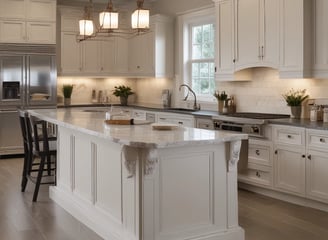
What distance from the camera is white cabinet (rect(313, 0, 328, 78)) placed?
4.94 metres

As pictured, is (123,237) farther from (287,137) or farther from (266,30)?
(266,30)

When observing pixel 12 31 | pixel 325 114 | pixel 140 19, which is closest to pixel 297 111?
pixel 325 114

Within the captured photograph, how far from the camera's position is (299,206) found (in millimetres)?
4914

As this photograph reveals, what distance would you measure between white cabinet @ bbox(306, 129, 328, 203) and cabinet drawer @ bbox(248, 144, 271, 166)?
575 millimetres

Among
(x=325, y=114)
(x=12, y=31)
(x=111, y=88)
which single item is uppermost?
(x=12, y=31)

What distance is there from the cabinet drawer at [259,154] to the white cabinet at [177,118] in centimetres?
122

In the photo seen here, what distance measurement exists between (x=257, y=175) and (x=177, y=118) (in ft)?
5.86

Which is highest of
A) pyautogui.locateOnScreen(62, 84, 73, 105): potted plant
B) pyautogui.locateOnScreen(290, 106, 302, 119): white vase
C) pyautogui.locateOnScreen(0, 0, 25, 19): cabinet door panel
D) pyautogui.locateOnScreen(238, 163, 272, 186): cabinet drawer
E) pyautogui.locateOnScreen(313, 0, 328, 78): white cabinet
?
pyautogui.locateOnScreen(0, 0, 25, 19): cabinet door panel

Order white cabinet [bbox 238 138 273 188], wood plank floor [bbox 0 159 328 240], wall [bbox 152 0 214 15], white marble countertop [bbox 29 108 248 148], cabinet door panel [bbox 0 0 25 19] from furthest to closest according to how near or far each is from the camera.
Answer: cabinet door panel [bbox 0 0 25 19] < wall [bbox 152 0 214 15] < white cabinet [bbox 238 138 273 188] < wood plank floor [bbox 0 159 328 240] < white marble countertop [bbox 29 108 248 148]

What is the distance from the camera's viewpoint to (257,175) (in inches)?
214

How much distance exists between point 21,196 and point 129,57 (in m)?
4.29

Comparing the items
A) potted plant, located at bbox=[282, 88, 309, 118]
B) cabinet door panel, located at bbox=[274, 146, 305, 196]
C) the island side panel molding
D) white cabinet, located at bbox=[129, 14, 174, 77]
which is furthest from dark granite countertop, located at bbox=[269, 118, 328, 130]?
white cabinet, located at bbox=[129, 14, 174, 77]

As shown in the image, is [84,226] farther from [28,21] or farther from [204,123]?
[28,21]

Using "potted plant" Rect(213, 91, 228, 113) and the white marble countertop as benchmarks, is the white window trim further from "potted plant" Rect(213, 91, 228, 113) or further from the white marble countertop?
the white marble countertop
